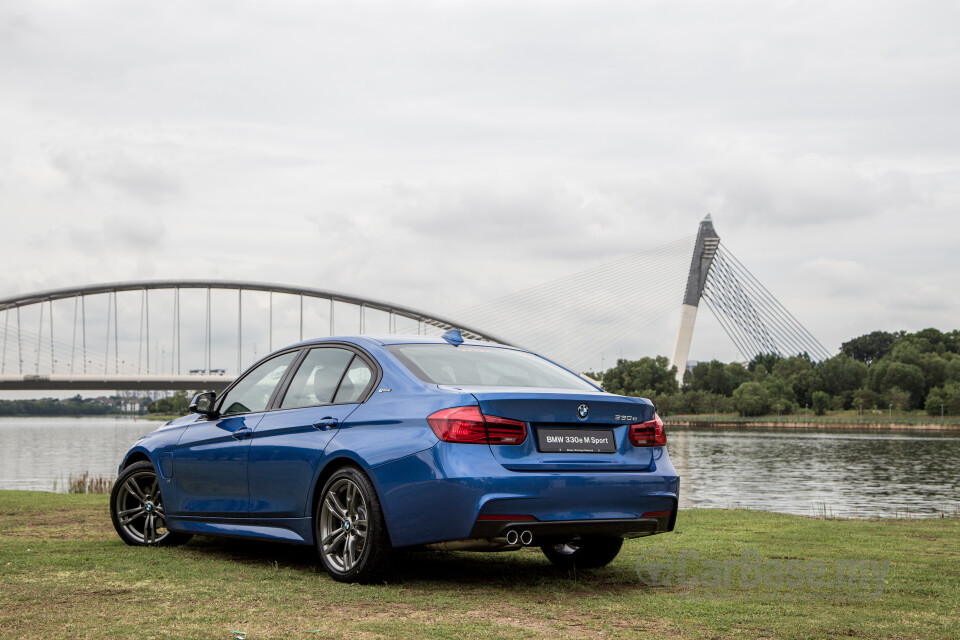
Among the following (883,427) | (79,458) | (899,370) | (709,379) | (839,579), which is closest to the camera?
(839,579)

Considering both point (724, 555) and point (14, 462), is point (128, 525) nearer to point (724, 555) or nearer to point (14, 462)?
point (724, 555)

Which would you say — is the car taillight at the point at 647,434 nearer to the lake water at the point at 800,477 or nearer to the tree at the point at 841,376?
the lake water at the point at 800,477

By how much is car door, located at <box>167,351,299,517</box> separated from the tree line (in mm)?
104606

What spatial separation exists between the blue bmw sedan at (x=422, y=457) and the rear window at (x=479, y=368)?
1cm

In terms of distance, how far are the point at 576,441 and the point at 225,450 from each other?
260 cm

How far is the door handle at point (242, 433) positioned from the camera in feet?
21.4

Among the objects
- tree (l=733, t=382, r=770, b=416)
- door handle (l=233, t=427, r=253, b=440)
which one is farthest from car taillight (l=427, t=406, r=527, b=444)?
tree (l=733, t=382, r=770, b=416)

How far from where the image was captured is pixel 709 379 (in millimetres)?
144000

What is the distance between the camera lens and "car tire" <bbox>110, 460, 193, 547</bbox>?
745 centimetres

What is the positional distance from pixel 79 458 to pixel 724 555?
37846 mm

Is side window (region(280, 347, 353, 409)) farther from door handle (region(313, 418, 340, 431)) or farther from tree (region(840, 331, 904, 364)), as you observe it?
tree (region(840, 331, 904, 364))

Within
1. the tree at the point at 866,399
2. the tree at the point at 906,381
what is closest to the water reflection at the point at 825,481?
the tree at the point at 866,399

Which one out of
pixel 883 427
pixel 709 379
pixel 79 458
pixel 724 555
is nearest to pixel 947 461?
pixel 79 458

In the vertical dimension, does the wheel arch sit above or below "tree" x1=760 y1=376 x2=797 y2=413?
above
